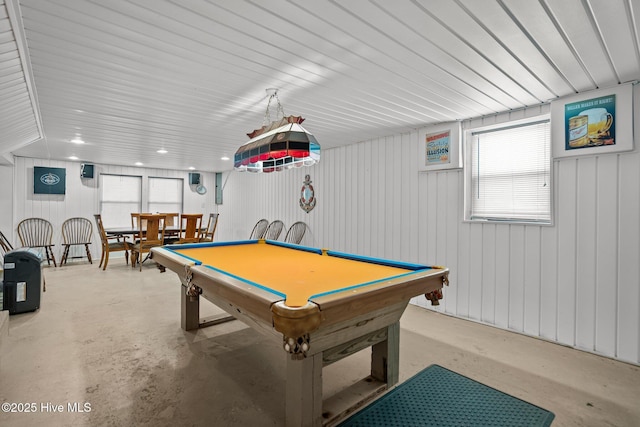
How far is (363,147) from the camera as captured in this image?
4.73 meters

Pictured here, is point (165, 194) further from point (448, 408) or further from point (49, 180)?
point (448, 408)

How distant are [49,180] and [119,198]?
1407 mm

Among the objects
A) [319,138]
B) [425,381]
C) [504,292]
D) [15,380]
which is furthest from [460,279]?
[15,380]

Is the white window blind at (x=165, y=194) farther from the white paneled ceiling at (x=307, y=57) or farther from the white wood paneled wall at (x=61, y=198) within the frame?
the white paneled ceiling at (x=307, y=57)

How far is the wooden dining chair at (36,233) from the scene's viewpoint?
637 cm

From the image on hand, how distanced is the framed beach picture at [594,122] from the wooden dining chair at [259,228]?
215 inches

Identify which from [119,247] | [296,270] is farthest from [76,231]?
[296,270]

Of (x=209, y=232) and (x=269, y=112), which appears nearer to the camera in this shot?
(x=269, y=112)

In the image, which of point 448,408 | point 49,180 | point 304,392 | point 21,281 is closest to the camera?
point 304,392

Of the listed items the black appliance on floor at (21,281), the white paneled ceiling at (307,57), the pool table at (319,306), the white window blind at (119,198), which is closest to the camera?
the pool table at (319,306)

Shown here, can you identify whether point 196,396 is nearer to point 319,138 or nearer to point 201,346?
point 201,346

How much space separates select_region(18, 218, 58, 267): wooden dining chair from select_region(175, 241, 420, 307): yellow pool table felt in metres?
5.50

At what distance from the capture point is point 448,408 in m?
1.93

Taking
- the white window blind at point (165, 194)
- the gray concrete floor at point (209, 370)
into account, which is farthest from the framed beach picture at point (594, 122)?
the white window blind at point (165, 194)
